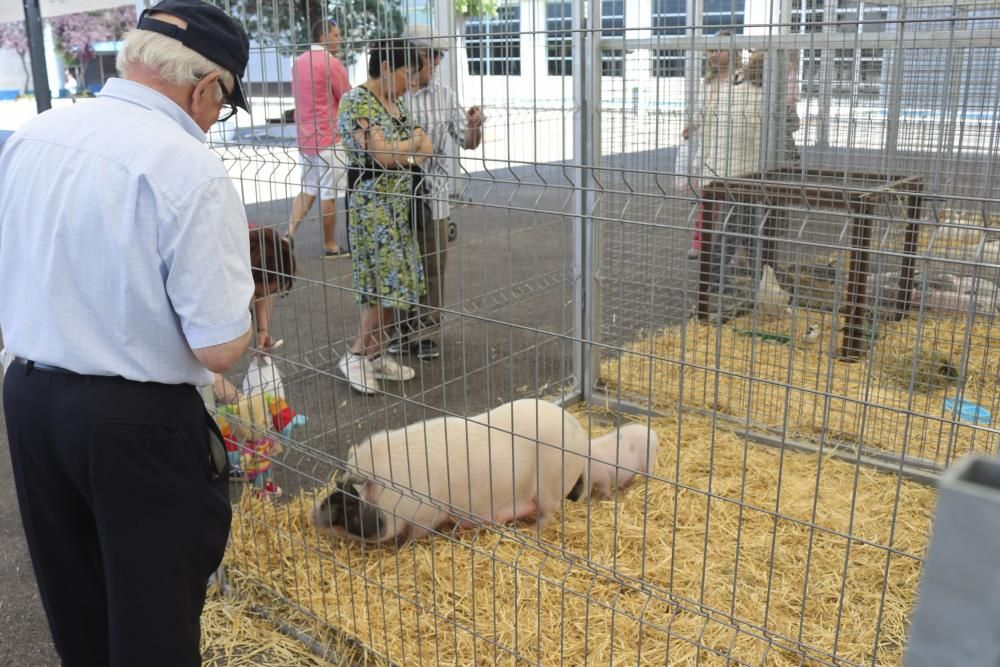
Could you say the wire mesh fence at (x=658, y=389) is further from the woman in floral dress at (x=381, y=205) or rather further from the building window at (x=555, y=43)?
the woman in floral dress at (x=381, y=205)

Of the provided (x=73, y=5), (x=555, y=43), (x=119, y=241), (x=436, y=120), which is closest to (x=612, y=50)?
(x=555, y=43)

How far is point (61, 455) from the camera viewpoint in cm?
182

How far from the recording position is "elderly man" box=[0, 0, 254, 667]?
167 cm

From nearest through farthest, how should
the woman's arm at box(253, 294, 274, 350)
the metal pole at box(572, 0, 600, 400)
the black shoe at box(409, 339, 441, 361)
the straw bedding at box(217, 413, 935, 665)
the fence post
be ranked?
the fence post < the straw bedding at box(217, 413, 935, 665) < the woman's arm at box(253, 294, 274, 350) < the metal pole at box(572, 0, 600, 400) < the black shoe at box(409, 339, 441, 361)

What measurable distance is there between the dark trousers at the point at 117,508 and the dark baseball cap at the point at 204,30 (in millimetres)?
697

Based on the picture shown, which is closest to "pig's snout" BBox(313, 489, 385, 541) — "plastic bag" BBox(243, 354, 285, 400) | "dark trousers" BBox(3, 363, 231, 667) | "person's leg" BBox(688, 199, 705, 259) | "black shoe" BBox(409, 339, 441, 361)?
"plastic bag" BBox(243, 354, 285, 400)

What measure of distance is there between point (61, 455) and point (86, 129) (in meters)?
0.67

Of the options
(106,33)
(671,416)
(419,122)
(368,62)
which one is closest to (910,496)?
(671,416)

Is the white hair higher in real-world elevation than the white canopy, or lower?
lower

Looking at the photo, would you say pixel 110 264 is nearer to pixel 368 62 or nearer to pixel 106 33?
pixel 368 62

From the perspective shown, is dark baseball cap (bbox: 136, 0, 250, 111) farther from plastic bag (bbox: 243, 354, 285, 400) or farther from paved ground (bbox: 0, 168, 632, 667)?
plastic bag (bbox: 243, 354, 285, 400)

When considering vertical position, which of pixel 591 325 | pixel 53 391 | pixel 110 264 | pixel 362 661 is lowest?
pixel 362 661

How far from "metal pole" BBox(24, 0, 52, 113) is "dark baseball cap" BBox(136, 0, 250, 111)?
16.6ft

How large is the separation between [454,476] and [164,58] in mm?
1606
